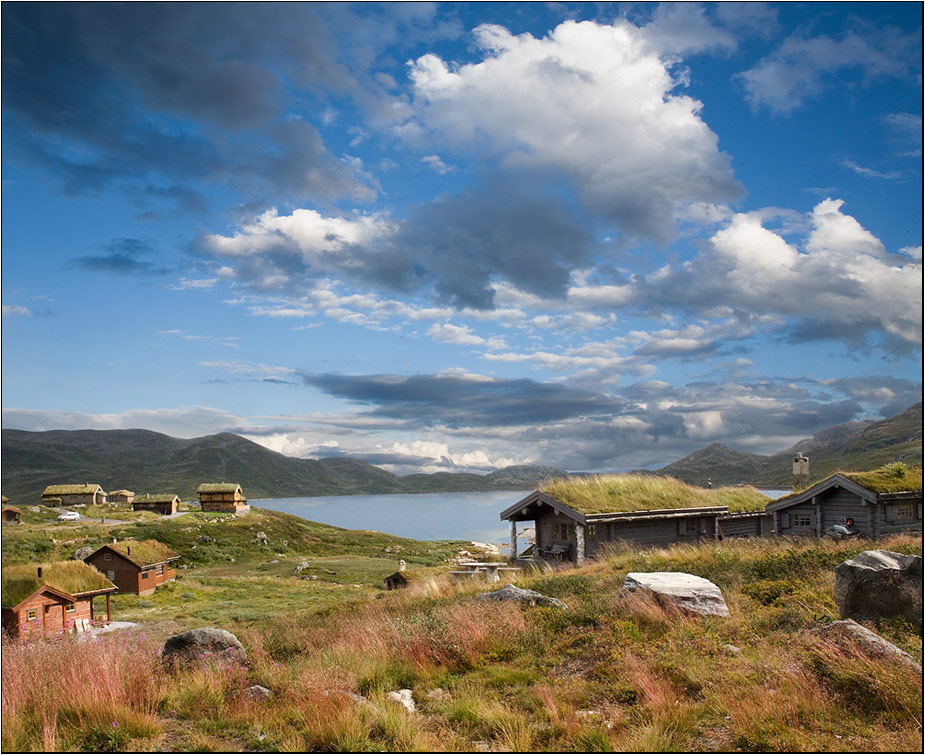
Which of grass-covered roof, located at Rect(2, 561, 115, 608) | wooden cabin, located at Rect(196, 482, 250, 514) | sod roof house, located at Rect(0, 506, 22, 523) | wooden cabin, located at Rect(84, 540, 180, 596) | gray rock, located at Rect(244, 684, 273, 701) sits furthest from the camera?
wooden cabin, located at Rect(196, 482, 250, 514)

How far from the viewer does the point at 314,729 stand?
813cm

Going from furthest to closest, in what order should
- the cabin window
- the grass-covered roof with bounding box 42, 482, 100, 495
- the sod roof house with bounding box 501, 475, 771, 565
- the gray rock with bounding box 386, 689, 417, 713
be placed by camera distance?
the grass-covered roof with bounding box 42, 482, 100, 495 → the cabin window → the sod roof house with bounding box 501, 475, 771, 565 → the gray rock with bounding box 386, 689, 417, 713

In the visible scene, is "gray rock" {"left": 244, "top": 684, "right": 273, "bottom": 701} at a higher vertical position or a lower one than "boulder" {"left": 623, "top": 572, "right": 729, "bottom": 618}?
lower

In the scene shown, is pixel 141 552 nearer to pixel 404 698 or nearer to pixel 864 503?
pixel 404 698

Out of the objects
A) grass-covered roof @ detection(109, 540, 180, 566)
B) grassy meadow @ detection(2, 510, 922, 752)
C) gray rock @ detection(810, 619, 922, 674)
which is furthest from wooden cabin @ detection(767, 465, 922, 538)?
grass-covered roof @ detection(109, 540, 180, 566)

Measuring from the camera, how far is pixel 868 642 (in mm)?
9234

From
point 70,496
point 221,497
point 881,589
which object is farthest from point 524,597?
point 70,496

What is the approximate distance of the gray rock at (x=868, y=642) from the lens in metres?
8.84

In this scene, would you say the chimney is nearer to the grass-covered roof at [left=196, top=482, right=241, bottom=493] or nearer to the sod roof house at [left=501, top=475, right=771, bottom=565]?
the sod roof house at [left=501, top=475, right=771, bottom=565]

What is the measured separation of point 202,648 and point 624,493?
23928mm

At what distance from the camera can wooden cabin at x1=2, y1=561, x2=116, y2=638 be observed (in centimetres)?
2619

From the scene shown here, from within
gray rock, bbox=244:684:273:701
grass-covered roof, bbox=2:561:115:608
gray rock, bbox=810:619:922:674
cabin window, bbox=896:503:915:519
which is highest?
gray rock, bbox=810:619:922:674

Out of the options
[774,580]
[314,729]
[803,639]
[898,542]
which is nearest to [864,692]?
[803,639]

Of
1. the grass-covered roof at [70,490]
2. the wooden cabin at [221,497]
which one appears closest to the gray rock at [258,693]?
the wooden cabin at [221,497]
